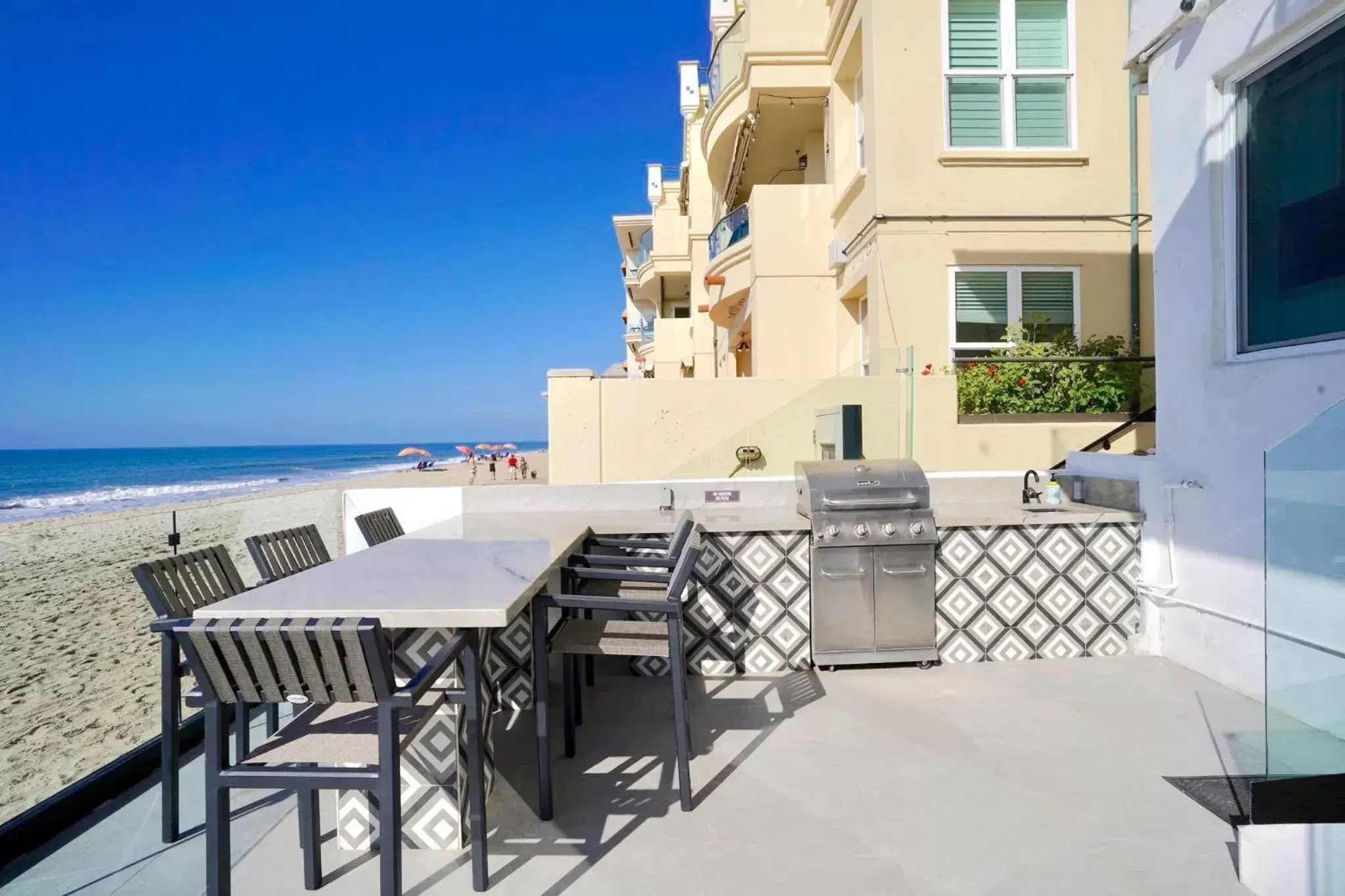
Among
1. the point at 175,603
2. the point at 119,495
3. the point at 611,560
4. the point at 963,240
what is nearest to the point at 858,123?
the point at 963,240

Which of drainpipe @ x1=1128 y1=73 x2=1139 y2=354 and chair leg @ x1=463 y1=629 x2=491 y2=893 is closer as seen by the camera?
chair leg @ x1=463 y1=629 x2=491 y2=893

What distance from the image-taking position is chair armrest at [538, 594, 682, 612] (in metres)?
2.66

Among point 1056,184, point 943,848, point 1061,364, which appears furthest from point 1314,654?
point 1056,184

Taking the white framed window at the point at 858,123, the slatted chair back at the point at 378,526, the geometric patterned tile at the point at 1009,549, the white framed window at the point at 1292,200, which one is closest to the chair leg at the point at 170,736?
the slatted chair back at the point at 378,526

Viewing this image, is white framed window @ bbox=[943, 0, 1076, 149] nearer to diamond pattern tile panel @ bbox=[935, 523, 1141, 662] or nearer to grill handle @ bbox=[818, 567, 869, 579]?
diamond pattern tile panel @ bbox=[935, 523, 1141, 662]

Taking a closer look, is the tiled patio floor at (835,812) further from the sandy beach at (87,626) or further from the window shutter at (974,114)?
the window shutter at (974,114)

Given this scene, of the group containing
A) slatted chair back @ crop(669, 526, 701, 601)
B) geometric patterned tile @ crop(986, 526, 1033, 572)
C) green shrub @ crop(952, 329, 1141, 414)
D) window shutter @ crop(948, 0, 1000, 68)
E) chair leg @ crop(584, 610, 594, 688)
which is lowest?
chair leg @ crop(584, 610, 594, 688)

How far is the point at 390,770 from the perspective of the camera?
1954mm

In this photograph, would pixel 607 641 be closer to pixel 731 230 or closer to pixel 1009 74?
pixel 1009 74

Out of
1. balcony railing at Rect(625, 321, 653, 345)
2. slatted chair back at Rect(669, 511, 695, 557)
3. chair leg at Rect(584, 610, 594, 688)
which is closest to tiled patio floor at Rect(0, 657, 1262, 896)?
→ chair leg at Rect(584, 610, 594, 688)

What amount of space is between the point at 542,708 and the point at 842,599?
2197mm

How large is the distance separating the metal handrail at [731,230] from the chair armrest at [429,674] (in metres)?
8.35

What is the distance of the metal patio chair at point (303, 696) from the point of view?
188 centimetres

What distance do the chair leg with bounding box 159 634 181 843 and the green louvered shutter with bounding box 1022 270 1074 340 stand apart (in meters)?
7.51
